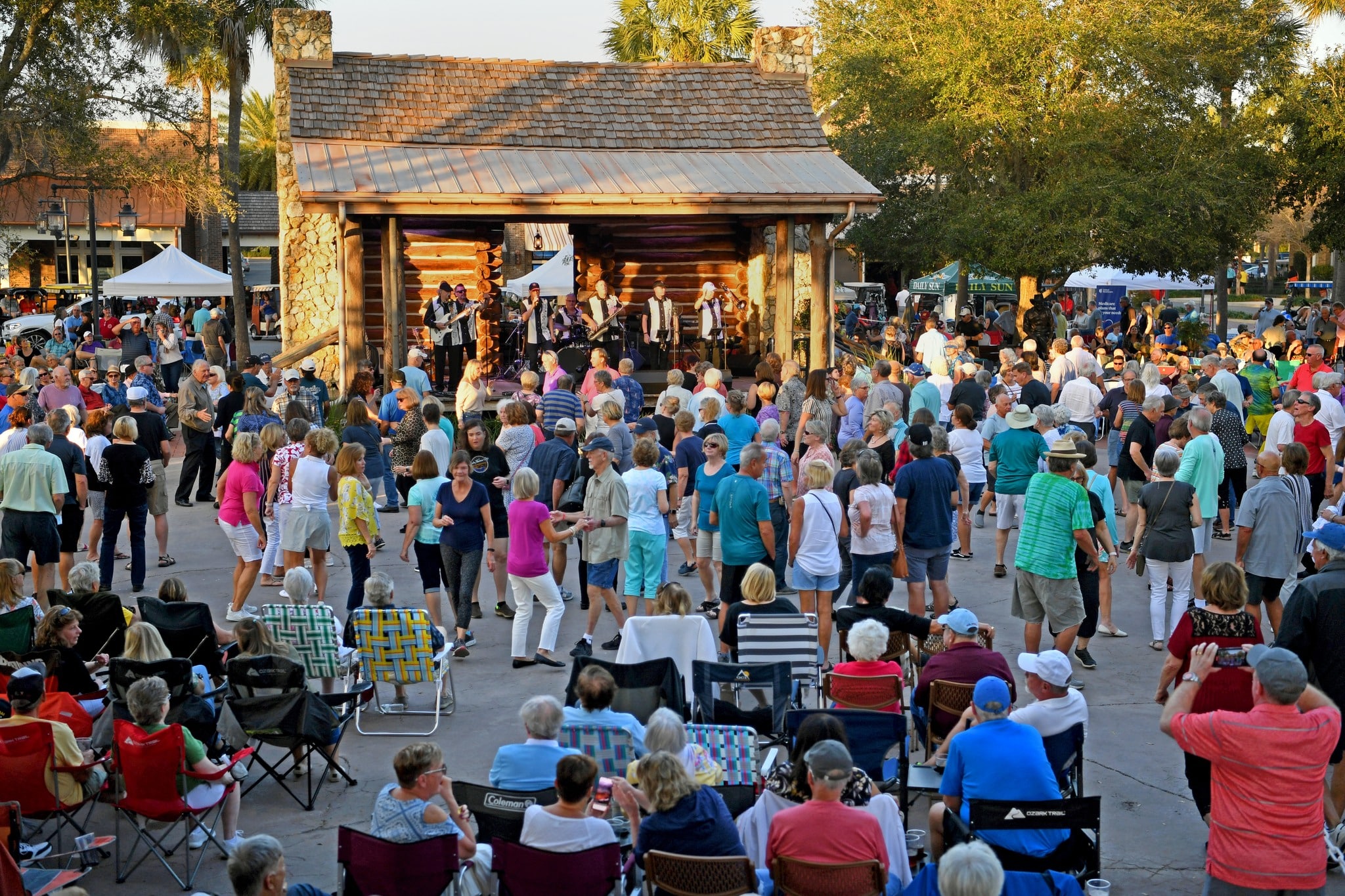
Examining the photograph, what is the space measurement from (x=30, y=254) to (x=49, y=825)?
44633mm

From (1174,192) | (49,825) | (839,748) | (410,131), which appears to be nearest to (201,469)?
(410,131)

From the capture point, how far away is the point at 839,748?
16.2 ft

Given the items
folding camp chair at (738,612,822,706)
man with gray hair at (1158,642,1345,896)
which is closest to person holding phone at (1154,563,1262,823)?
man with gray hair at (1158,642,1345,896)

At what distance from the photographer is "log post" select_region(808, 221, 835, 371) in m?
17.9

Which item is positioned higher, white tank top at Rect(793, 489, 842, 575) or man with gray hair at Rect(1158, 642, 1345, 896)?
white tank top at Rect(793, 489, 842, 575)

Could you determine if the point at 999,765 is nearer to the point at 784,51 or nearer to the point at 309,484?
the point at 309,484

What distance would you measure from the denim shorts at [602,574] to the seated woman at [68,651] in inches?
130

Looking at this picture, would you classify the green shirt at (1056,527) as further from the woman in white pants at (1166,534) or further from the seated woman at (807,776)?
the seated woman at (807,776)

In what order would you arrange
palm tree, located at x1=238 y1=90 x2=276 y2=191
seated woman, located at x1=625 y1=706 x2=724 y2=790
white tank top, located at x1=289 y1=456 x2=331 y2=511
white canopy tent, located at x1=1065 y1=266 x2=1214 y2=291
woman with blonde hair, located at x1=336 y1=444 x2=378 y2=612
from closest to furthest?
1. seated woman, located at x1=625 y1=706 x2=724 y2=790
2. woman with blonde hair, located at x1=336 y1=444 x2=378 y2=612
3. white tank top, located at x1=289 y1=456 x2=331 y2=511
4. white canopy tent, located at x1=1065 y1=266 x2=1214 y2=291
5. palm tree, located at x1=238 y1=90 x2=276 y2=191

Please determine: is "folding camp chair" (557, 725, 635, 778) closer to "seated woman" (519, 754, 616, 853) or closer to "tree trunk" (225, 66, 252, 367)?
"seated woman" (519, 754, 616, 853)

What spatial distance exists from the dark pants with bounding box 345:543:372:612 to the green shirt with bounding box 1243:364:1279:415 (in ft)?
33.1

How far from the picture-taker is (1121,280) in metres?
30.0

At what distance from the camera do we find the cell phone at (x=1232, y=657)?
5.81m

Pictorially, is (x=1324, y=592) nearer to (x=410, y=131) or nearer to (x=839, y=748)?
(x=839, y=748)
